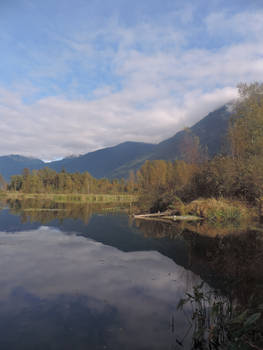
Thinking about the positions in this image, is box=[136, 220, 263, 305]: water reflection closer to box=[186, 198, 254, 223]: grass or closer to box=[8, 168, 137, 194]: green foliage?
box=[186, 198, 254, 223]: grass

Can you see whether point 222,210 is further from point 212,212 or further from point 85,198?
point 85,198

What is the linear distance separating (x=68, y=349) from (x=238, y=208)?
25.6m

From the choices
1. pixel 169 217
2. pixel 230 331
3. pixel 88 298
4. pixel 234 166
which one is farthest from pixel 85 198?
pixel 230 331

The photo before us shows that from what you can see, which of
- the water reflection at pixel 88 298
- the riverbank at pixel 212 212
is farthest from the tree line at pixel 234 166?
the water reflection at pixel 88 298

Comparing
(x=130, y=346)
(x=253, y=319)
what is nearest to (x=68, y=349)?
(x=130, y=346)

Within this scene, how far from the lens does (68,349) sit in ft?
20.0

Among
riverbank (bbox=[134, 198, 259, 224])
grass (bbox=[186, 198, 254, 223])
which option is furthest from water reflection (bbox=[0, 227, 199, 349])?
riverbank (bbox=[134, 198, 259, 224])

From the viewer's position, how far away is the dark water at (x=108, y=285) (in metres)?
6.70

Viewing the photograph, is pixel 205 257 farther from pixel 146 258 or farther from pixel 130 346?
pixel 130 346

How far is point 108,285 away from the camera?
10141 mm

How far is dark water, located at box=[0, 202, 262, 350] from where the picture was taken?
6.70 meters

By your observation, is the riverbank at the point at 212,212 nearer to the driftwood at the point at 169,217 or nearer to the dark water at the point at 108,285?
the driftwood at the point at 169,217

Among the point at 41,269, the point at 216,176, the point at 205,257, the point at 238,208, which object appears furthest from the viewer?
the point at 216,176

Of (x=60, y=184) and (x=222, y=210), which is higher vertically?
(x=60, y=184)
